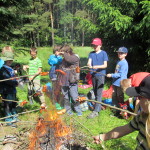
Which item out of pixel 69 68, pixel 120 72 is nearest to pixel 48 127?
pixel 69 68

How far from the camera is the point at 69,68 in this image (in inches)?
171

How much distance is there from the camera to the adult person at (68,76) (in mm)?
4289

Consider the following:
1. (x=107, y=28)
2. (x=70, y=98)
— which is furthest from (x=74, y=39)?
(x=70, y=98)

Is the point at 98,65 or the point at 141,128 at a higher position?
the point at 98,65

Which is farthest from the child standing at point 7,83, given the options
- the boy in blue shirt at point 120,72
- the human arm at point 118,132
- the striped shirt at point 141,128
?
the striped shirt at point 141,128

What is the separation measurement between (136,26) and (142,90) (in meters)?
5.39

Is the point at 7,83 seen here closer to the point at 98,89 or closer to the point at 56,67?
the point at 56,67

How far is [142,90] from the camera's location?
1.50 m

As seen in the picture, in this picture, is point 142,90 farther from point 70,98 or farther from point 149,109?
point 70,98

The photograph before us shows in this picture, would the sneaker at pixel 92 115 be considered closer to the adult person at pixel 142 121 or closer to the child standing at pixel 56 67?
the child standing at pixel 56 67

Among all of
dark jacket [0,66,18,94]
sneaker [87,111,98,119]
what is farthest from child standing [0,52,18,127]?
sneaker [87,111,98,119]

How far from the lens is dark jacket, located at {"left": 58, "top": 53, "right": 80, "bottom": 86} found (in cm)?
426

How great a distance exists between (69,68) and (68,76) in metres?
0.20

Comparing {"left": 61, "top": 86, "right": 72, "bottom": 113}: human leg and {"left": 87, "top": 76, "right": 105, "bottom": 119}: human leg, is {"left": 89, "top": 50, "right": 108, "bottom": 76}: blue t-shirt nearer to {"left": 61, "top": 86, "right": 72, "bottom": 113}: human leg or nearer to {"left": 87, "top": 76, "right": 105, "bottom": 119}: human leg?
{"left": 87, "top": 76, "right": 105, "bottom": 119}: human leg
